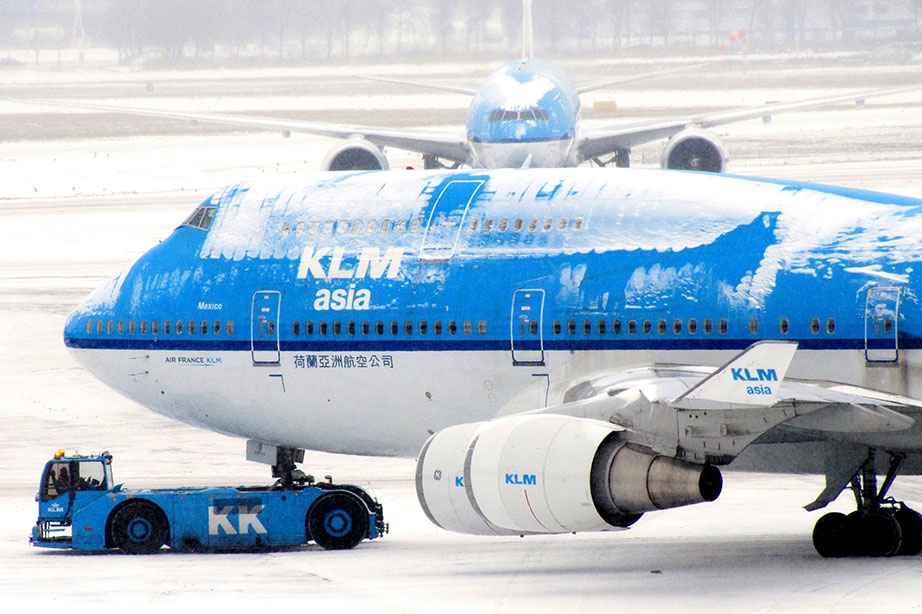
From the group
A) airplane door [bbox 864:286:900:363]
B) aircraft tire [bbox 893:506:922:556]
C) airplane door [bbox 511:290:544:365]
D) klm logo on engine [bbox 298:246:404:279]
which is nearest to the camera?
airplane door [bbox 864:286:900:363]

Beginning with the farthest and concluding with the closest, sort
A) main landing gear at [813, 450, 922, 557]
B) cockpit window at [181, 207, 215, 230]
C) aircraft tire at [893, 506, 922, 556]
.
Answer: cockpit window at [181, 207, 215, 230]
aircraft tire at [893, 506, 922, 556]
main landing gear at [813, 450, 922, 557]

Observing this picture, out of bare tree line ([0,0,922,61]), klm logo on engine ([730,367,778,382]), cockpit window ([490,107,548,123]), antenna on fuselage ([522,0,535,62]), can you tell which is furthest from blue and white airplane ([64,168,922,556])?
bare tree line ([0,0,922,61])

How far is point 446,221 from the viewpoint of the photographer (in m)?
23.1

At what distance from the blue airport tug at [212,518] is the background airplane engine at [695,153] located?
34824 millimetres

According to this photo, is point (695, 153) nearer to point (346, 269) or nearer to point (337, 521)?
point (346, 269)

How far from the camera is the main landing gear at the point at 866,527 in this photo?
69.9 ft

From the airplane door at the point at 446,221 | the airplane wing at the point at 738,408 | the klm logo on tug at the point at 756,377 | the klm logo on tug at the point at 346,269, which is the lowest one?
the airplane wing at the point at 738,408

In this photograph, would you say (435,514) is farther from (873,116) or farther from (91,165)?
(873,116)

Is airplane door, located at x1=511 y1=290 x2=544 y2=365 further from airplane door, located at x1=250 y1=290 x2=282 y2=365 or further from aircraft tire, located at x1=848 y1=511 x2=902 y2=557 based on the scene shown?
aircraft tire, located at x1=848 y1=511 x2=902 y2=557

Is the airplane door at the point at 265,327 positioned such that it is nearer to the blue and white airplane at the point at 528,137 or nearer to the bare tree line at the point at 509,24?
the blue and white airplane at the point at 528,137

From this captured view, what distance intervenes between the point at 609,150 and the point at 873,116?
2409 inches

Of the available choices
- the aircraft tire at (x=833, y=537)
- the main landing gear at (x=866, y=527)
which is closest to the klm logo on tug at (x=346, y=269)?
the aircraft tire at (x=833, y=537)

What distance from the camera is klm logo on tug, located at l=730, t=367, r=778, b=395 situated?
714 inches

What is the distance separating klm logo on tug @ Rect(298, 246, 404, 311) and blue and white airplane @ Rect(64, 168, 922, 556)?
0.03 m
